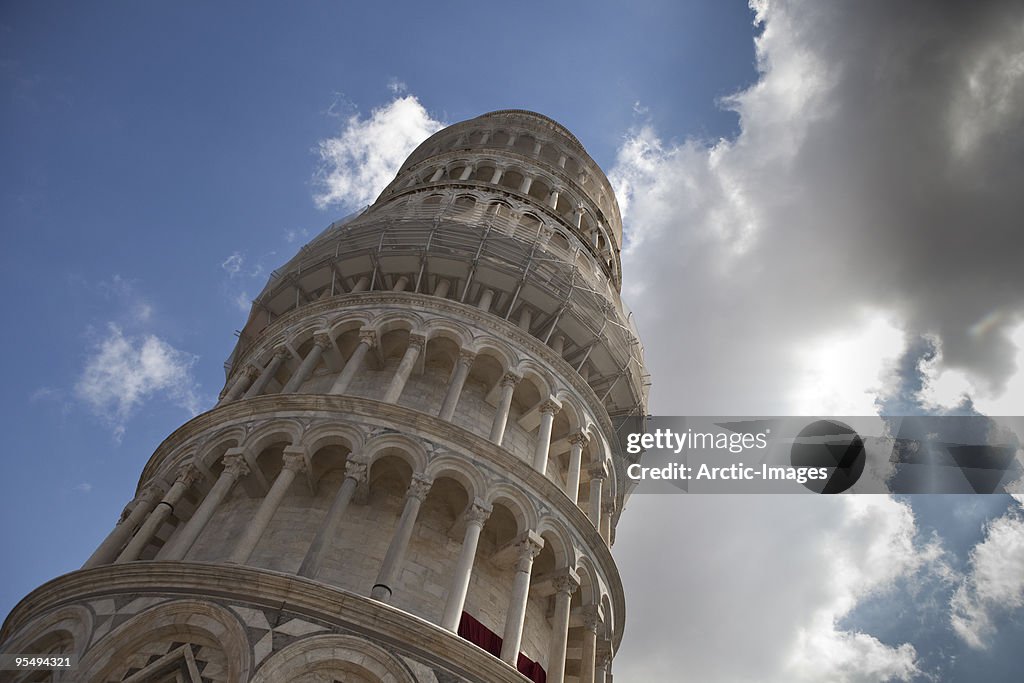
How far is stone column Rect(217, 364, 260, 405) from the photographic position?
22625mm

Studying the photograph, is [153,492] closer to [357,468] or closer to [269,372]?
[269,372]

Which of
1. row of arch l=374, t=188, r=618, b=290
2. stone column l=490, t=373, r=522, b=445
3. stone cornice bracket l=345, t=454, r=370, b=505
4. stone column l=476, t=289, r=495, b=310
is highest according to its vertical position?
row of arch l=374, t=188, r=618, b=290

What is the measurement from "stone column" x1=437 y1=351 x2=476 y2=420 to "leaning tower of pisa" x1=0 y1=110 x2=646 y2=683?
0.07m

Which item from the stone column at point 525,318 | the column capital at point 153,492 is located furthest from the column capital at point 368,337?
the column capital at point 153,492

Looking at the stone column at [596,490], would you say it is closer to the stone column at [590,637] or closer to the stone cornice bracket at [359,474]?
the stone column at [590,637]

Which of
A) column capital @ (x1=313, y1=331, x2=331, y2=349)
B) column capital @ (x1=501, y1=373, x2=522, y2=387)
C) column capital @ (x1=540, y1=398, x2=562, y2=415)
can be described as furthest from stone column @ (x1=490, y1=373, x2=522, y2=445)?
column capital @ (x1=313, y1=331, x2=331, y2=349)

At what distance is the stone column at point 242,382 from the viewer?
74.2 ft

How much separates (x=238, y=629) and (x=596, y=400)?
45.1 ft

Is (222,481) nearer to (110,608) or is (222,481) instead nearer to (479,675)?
(110,608)

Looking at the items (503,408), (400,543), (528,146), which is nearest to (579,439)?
(503,408)

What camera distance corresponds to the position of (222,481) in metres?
17.0

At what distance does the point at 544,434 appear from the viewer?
20703mm

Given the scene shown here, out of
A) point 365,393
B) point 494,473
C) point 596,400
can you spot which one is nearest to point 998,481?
point 596,400
